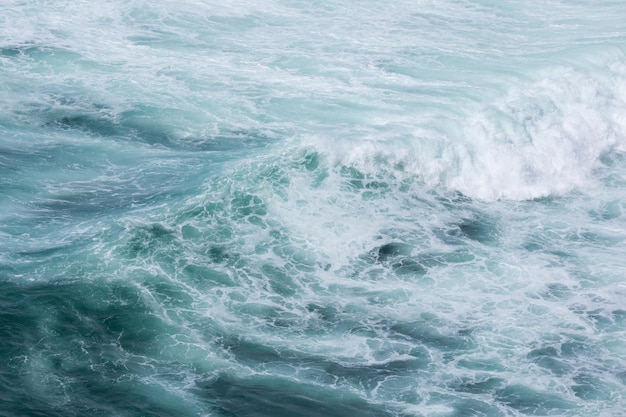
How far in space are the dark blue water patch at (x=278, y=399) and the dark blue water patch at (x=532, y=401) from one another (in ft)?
6.43

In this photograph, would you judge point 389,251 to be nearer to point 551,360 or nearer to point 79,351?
point 551,360

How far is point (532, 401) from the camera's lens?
13688mm

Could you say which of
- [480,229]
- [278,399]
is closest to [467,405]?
[278,399]

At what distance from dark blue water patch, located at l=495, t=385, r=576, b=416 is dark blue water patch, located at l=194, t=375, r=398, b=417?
1.96m

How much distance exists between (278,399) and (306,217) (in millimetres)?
5949

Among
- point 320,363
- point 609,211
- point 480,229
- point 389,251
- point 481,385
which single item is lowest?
point 320,363

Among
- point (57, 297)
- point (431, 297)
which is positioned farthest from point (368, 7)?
point (57, 297)

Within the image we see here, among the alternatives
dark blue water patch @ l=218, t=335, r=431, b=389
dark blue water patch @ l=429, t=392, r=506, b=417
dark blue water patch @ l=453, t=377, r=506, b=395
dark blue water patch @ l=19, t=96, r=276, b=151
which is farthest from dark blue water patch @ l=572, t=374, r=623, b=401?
dark blue water patch @ l=19, t=96, r=276, b=151

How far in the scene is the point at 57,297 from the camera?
1500cm

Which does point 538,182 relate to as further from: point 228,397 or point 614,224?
point 228,397

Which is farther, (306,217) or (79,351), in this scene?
(306,217)

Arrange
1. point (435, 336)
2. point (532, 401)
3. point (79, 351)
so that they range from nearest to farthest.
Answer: point (532, 401), point (79, 351), point (435, 336)

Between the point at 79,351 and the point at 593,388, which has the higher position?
the point at 593,388

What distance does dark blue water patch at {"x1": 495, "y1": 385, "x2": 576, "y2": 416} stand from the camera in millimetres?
13492
